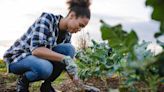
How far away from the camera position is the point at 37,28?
4.47 m

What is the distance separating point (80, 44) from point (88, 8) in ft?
20.5

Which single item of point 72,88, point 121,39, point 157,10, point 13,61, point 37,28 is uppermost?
point 157,10

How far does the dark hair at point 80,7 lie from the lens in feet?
13.9

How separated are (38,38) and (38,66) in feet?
1.08

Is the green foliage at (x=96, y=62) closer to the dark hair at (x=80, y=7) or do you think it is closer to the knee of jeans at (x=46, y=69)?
the knee of jeans at (x=46, y=69)

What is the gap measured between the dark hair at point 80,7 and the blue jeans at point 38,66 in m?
0.58

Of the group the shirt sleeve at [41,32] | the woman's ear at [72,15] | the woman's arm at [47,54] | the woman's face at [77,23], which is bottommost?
the woman's arm at [47,54]

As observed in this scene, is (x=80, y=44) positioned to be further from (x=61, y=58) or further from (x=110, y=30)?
(x=110, y=30)

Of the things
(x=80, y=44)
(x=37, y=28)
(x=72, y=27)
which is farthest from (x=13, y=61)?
(x=80, y=44)

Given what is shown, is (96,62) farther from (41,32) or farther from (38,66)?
(41,32)

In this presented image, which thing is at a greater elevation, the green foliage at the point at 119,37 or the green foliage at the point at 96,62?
the green foliage at the point at 119,37

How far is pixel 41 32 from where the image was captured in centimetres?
444

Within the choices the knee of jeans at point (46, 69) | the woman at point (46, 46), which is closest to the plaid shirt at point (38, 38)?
the woman at point (46, 46)

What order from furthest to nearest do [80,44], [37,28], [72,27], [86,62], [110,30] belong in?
[80,44] → [86,62] → [37,28] → [72,27] → [110,30]
